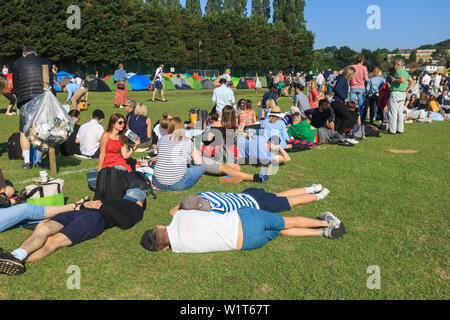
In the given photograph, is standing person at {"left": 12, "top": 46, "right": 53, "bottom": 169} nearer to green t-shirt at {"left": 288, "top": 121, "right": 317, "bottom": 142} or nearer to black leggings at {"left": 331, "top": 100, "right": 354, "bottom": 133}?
green t-shirt at {"left": 288, "top": 121, "right": 317, "bottom": 142}

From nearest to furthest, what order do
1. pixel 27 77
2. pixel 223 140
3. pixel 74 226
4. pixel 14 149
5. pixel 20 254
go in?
1. pixel 20 254
2. pixel 74 226
3. pixel 27 77
4. pixel 223 140
5. pixel 14 149

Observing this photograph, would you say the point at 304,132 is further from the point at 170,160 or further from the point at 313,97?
the point at 170,160

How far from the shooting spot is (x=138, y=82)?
28.8 meters

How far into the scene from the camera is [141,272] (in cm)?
384

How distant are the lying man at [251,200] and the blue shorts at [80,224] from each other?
3.18ft

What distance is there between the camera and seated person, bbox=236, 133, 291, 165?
8.02 m

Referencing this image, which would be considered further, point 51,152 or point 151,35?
point 151,35

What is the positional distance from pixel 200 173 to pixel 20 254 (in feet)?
11.1

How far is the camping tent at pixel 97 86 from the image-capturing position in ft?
89.1

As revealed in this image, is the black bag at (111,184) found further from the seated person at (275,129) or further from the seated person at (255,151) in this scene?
the seated person at (275,129)

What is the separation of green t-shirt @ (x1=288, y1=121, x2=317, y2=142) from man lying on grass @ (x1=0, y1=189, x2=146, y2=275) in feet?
19.5

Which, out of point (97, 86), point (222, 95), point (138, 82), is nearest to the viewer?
point (222, 95)

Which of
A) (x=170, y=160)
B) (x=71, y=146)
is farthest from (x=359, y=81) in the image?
(x=71, y=146)

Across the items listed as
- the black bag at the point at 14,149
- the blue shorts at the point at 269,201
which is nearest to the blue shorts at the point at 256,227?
the blue shorts at the point at 269,201
